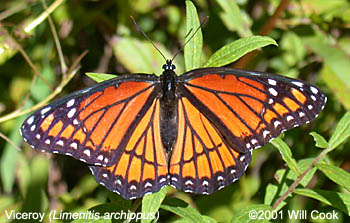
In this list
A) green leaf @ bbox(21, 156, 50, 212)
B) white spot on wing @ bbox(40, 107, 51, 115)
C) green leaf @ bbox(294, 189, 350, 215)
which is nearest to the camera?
white spot on wing @ bbox(40, 107, 51, 115)

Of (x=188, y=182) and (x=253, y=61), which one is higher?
(x=253, y=61)

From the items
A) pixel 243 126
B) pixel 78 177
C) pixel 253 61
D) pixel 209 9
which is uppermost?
pixel 209 9

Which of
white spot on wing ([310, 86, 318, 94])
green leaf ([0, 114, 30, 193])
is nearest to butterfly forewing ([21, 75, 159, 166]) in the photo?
white spot on wing ([310, 86, 318, 94])

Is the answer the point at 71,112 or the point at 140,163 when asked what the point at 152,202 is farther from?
the point at 71,112

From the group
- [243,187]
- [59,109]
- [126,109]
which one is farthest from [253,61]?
[59,109]

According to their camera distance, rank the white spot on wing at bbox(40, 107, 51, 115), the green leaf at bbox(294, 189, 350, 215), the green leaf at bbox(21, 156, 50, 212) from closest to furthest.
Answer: the white spot on wing at bbox(40, 107, 51, 115) < the green leaf at bbox(294, 189, 350, 215) < the green leaf at bbox(21, 156, 50, 212)

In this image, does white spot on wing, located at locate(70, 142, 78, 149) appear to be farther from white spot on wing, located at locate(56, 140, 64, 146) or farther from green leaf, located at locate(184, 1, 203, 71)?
green leaf, located at locate(184, 1, 203, 71)

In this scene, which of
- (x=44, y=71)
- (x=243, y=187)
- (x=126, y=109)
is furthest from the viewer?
(x=44, y=71)

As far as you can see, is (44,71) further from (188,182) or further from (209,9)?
(188,182)
